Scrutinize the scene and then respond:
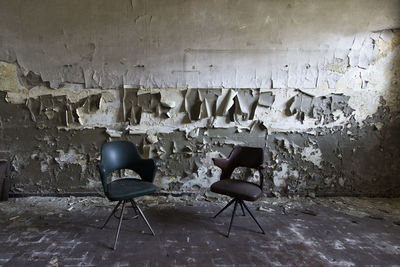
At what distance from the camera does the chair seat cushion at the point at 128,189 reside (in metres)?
2.35

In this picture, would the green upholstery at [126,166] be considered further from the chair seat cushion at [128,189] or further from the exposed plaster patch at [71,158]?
the exposed plaster patch at [71,158]

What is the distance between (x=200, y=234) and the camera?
2.58 metres

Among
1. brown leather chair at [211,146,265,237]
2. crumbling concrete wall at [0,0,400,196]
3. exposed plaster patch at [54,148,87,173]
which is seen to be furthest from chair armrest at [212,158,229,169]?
exposed plaster patch at [54,148,87,173]

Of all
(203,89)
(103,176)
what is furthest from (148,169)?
(203,89)

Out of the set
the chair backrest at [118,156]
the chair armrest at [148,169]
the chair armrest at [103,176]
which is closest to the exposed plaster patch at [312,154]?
the chair armrest at [148,169]

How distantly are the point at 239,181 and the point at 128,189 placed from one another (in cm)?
124


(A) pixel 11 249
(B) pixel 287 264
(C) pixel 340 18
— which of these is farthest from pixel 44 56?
(C) pixel 340 18

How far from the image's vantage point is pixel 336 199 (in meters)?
3.56

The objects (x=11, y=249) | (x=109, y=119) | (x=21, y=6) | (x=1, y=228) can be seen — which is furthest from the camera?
(x=109, y=119)

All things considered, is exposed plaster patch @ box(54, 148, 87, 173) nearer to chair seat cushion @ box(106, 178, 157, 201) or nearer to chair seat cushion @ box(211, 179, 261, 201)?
chair seat cushion @ box(106, 178, 157, 201)

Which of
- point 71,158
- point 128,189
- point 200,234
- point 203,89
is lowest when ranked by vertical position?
point 200,234

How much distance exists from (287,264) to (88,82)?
314 cm

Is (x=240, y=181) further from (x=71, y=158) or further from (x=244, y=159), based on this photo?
(x=71, y=158)

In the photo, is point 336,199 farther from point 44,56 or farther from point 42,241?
point 44,56
